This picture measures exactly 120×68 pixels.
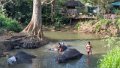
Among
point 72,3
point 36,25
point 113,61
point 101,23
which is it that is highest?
point 113,61

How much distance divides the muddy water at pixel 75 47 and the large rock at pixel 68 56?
1.01 ft

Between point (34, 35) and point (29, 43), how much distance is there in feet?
5.92

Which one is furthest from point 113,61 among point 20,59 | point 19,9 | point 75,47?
point 19,9

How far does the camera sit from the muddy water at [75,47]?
21734 mm

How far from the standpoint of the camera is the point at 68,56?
23.2m

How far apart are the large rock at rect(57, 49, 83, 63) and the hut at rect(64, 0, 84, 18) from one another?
15334mm

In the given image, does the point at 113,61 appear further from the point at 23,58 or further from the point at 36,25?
the point at 36,25

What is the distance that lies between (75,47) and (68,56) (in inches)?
156

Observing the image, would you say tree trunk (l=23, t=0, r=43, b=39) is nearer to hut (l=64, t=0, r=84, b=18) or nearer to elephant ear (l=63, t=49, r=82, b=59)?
elephant ear (l=63, t=49, r=82, b=59)

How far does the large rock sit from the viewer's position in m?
22.5

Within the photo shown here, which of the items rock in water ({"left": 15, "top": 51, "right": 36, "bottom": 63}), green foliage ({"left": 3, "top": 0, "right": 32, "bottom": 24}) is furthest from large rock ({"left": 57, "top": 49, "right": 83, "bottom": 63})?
green foliage ({"left": 3, "top": 0, "right": 32, "bottom": 24})

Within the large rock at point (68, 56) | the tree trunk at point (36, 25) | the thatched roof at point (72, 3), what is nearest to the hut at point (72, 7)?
the thatched roof at point (72, 3)

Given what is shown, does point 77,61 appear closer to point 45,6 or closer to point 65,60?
point 65,60

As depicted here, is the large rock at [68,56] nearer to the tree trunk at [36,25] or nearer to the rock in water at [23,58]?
Answer: the rock in water at [23,58]
